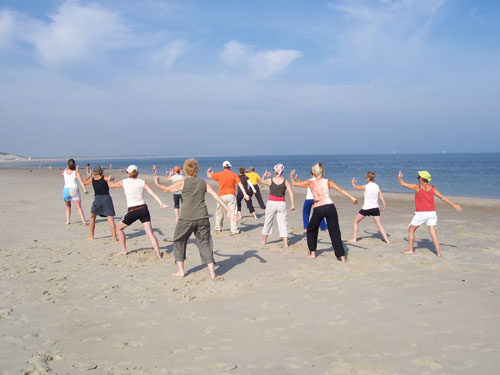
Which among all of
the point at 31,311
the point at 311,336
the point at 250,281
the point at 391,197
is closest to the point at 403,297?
the point at 311,336

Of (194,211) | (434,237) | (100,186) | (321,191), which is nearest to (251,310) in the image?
(194,211)

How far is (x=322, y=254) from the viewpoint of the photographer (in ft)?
26.7

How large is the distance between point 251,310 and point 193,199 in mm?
2028

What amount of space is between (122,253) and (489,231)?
31.6 ft

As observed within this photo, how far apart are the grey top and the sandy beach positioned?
108cm

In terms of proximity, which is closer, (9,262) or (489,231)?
(9,262)

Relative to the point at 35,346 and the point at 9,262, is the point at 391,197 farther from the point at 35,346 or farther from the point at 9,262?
the point at 35,346

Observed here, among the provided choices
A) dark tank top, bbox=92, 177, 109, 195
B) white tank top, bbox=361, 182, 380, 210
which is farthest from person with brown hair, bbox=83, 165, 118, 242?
white tank top, bbox=361, 182, 380, 210

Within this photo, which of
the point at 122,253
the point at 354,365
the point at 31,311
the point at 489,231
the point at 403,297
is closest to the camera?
the point at 354,365

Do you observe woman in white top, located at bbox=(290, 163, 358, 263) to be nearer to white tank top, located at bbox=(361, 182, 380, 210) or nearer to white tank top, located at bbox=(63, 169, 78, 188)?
white tank top, located at bbox=(361, 182, 380, 210)

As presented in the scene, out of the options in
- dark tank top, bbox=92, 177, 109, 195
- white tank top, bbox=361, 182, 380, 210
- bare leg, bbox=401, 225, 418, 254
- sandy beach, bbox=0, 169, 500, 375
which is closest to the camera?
sandy beach, bbox=0, 169, 500, 375

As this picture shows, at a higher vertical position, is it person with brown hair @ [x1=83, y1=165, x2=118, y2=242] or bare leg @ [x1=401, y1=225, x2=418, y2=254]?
person with brown hair @ [x1=83, y1=165, x2=118, y2=242]

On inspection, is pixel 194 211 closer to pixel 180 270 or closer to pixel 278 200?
pixel 180 270

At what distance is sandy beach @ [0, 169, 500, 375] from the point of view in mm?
3883
